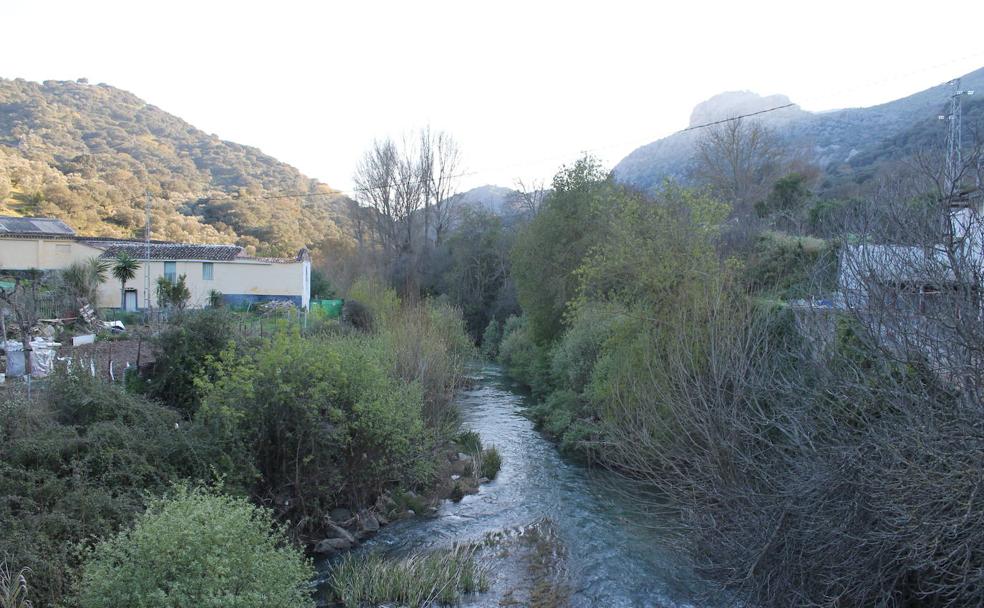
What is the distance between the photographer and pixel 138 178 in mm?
68938

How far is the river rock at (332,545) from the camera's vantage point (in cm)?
1180

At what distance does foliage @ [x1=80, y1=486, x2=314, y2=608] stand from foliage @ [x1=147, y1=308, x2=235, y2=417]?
8028 millimetres

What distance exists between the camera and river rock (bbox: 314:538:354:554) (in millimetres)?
11797

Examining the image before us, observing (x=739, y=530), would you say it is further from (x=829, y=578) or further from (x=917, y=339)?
(x=917, y=339)

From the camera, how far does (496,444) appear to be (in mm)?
19344

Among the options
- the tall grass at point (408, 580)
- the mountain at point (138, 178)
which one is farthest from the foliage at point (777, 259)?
the mountain at point (138, 178)

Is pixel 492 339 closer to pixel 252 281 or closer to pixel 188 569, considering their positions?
pixel 252 281

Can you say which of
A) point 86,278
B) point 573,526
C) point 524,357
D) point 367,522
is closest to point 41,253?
point 86,278

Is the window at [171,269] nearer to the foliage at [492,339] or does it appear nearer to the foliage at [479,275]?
the foliage at [479,275]

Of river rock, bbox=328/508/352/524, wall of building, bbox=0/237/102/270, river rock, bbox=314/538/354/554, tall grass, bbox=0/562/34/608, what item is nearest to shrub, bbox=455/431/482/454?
Answer: river rock, bbox=328/508/352/524

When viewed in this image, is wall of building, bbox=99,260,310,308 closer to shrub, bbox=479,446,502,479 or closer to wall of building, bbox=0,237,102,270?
wall of building, bbox=0,237,102,270

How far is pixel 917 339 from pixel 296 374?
380 inches

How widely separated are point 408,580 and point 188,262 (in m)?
34.6

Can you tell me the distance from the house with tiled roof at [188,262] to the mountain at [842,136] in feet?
Answer: 77.1
